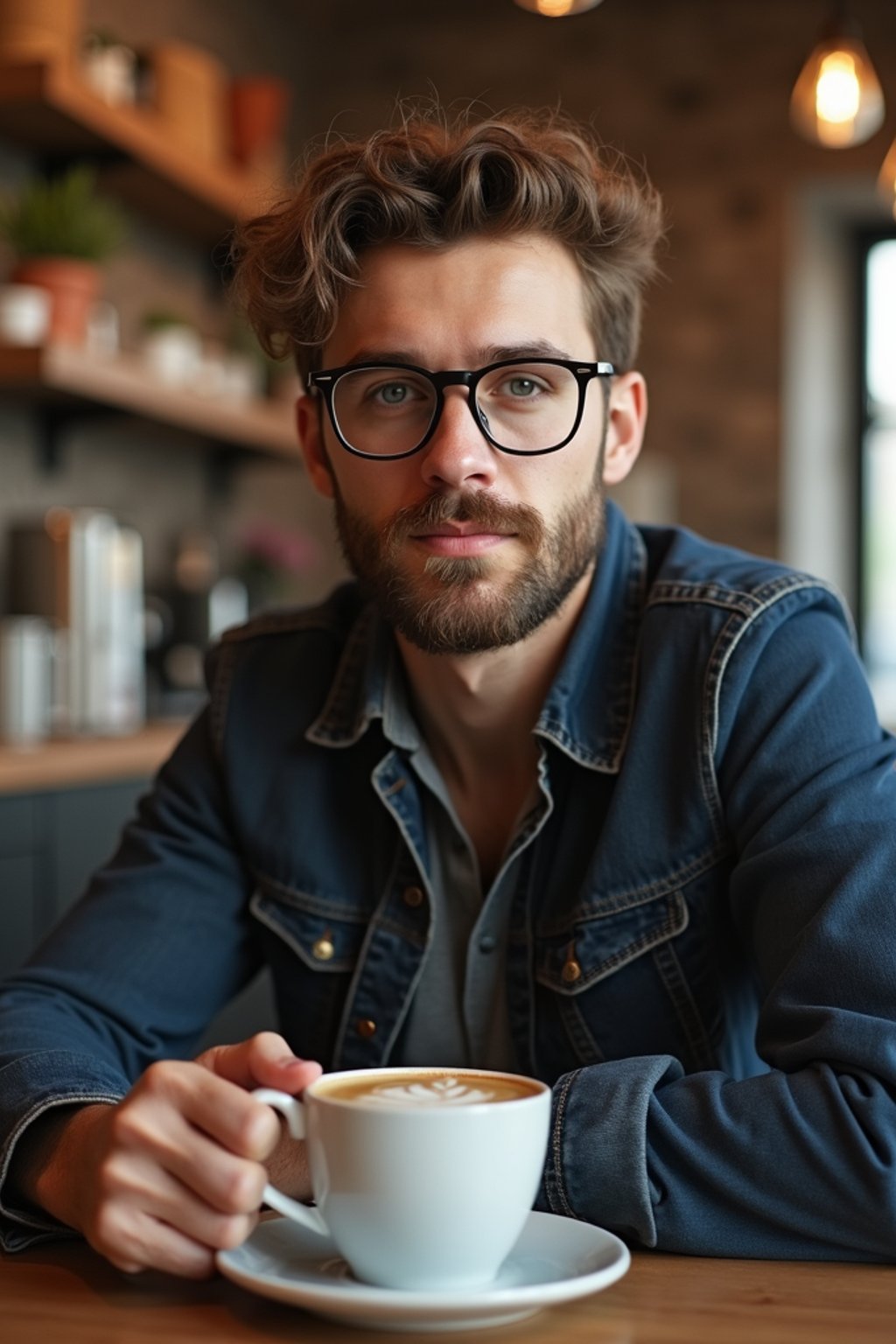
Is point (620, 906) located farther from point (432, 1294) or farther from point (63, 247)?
point (63, 247)

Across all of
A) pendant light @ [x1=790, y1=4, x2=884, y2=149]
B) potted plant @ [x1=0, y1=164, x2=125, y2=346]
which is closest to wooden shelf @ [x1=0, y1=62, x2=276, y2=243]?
potted plant @ [x1=0, y1=164, x2=125, y2=346]

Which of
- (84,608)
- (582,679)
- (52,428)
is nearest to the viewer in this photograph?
(582,679)

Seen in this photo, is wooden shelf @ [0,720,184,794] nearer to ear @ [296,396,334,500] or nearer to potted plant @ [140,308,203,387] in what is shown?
potted plant @ [140,308,203,387]

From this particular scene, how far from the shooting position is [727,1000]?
132 centimetres

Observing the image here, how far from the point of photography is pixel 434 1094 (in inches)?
31.0

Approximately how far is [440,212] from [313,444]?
300 millimetres

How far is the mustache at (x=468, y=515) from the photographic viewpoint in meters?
1.26

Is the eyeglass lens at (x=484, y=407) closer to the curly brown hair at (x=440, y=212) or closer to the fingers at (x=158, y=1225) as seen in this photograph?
the curly brown hair at (x=440, y=212)

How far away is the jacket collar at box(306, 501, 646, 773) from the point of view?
4.31 ft

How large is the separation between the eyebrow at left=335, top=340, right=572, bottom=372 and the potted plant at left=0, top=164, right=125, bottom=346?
2040 mm

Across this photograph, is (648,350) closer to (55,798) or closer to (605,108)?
(605,108)

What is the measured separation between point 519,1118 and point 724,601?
24.8 inches

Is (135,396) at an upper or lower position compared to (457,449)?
upper

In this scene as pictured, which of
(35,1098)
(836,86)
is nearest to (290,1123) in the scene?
(35,1098)
